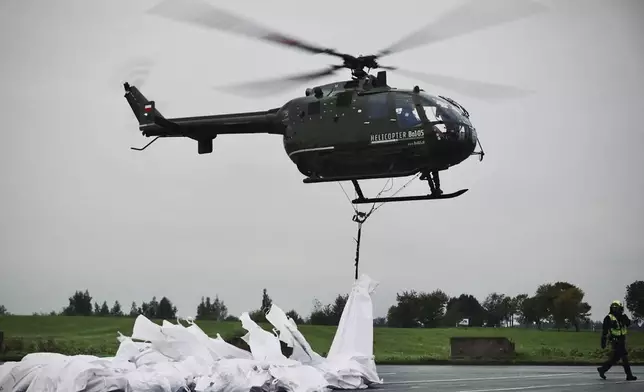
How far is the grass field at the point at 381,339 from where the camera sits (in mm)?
21984

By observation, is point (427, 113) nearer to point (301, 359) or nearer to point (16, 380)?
point (301, 359)

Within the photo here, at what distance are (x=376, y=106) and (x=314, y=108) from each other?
5.89 feet

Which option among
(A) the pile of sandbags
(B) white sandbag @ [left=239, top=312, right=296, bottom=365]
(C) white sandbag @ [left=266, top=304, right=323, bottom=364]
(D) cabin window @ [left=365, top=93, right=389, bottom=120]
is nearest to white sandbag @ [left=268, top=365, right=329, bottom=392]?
(A) the pile of sandbags

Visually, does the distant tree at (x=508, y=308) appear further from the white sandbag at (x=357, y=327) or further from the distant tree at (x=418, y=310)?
the white sandbag at (x=357, y=327)

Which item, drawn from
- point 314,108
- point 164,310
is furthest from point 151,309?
point 314,108

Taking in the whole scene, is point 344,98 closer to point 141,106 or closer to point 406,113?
point 406,113

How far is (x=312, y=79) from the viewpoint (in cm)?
1962

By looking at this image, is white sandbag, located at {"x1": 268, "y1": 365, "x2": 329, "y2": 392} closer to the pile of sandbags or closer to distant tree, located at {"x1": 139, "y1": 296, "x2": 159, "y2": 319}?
the pile of sandbags

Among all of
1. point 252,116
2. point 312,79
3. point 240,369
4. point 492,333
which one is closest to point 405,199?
point 312,79

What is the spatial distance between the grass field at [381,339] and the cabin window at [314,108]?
21.5ft

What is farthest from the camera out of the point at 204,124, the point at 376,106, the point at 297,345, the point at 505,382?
the point at 204,124

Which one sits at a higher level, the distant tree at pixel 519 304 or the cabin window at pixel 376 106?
the cabin window at pixel 376 106

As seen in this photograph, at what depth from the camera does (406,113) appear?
18.0 m

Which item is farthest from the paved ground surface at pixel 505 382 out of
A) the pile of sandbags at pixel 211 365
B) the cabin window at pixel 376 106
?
the cabin window at pixel 376 106
